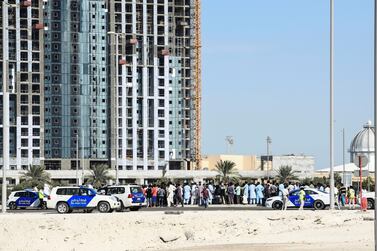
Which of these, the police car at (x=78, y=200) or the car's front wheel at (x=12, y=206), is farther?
the car's front wheel at (x=12, y=206)

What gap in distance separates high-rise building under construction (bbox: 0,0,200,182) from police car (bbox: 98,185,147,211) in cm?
9200

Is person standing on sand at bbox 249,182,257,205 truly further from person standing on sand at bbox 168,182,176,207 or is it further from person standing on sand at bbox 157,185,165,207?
person standing on sand at bbox 157,185,165,207

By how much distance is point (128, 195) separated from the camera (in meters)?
45.7

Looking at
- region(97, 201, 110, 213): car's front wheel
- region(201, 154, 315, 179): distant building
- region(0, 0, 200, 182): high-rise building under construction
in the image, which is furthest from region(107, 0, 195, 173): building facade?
region(97, 201, 110, 213): car's front wheel

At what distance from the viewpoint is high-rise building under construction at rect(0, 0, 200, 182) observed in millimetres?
144125

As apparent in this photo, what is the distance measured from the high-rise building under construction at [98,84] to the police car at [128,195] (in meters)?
92.0

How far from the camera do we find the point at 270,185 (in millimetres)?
50875

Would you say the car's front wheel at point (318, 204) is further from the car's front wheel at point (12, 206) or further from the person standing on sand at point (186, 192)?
the car's front wheel at point (12, 206)

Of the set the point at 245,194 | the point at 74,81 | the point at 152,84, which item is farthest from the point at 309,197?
the point at 152,84

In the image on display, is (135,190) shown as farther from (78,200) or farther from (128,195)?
(78,200)

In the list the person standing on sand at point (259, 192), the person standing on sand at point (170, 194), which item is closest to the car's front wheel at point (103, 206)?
the person standing on sand at point (170, 194)

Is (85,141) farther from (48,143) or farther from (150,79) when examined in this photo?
(150,79)

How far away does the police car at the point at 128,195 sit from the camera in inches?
1797

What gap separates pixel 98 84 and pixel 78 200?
339 feet
